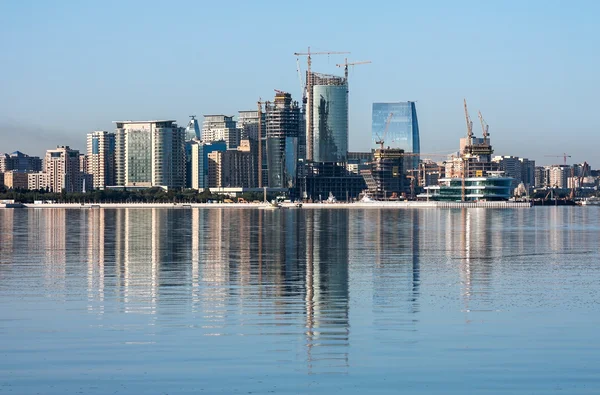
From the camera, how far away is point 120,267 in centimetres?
4756

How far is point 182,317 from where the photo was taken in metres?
29.5

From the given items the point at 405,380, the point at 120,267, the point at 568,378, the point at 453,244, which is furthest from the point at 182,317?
the point at 453,244

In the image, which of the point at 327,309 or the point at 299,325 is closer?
the point at 299,325

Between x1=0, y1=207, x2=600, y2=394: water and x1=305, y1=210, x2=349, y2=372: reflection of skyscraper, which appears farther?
x1=305, y1=210, x2=349, y2=372: reflection of skyscraper

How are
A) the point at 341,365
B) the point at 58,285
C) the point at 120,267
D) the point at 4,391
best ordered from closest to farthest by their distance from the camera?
1. the point at 4,391
2. the point at 341,365
3. the point at 58,285
4. the point at 120,267

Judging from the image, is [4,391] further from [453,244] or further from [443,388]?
[453,244]

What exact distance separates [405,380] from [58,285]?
841 inches

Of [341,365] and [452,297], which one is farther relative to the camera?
[452,297]

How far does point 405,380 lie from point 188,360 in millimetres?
5310

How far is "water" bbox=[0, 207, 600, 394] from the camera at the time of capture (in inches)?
831

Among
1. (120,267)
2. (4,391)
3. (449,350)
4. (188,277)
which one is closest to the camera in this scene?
(4,391)

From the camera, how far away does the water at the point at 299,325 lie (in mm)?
21109

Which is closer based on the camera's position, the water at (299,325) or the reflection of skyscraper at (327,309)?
the water at (299,325)

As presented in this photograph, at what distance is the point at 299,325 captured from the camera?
91.1ft
